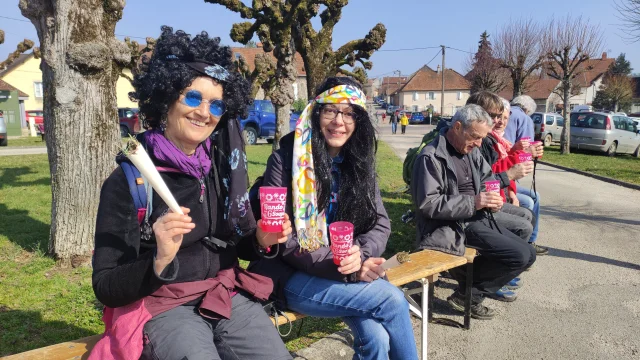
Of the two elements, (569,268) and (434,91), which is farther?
(434,91)

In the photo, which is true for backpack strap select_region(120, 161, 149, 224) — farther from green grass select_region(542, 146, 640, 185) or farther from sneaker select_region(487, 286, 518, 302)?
green grass select_region(542, 146, 640, 185)

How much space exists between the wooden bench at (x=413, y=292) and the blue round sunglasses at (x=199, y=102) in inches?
44.4

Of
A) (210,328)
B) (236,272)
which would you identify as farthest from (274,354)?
(236,272)

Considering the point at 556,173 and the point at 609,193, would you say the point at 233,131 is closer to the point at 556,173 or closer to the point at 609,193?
the point at 609,193

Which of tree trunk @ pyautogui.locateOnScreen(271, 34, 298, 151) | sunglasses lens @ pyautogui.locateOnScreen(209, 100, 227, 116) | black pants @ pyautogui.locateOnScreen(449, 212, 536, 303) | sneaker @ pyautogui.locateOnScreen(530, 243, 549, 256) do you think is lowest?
sneaker @ pyautogui.locateOnScreen(530, 243, 549, 256)

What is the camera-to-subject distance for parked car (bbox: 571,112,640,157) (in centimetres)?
1585

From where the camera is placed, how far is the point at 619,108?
4762 cm

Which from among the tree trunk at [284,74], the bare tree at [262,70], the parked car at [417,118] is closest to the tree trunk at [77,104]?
the tree trunk at [284,74]

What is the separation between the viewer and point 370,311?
2270 millimetres

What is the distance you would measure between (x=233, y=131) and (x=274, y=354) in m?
1.06

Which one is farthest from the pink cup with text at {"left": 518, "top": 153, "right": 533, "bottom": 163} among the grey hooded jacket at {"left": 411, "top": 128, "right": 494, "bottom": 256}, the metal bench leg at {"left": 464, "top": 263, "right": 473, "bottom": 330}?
the metal bench leg at {"left": 464, "top": 263, "right": 473, "bottom": 330}

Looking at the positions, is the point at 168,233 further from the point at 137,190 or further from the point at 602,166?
the point at 602,166

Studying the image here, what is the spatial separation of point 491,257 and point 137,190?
2.79 m

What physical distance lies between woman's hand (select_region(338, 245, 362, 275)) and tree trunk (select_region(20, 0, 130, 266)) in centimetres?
275
